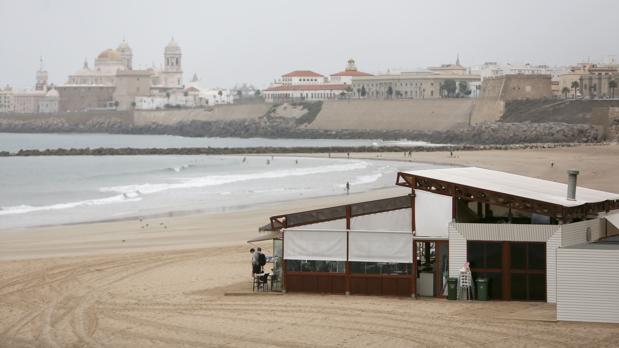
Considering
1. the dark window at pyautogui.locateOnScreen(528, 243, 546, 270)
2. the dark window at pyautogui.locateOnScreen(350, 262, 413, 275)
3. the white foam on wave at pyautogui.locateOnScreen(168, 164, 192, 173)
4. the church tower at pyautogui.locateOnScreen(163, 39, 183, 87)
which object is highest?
the church tower at pyautogui.locateOnScreen(163, 39, 183, 87)

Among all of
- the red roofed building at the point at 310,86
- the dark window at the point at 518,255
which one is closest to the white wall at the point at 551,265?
the dark window at the point at 518,255

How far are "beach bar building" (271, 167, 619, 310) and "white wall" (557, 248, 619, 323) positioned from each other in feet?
3.81

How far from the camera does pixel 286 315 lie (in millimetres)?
15844

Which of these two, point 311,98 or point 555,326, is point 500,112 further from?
point 555,326

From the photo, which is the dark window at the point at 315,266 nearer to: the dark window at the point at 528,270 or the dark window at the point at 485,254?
the dark window at the point at 485,254

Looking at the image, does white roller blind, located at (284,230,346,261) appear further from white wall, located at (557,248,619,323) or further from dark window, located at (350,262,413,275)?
white wall, located at (557,248,619,323)

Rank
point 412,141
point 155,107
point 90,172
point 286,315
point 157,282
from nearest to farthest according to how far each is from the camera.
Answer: point 286,315 < point 157,282 < point 90,172 < point 412,141 < point 155,107

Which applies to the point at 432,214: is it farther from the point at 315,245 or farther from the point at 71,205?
the point at 71,205

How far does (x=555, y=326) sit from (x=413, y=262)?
3.00 m

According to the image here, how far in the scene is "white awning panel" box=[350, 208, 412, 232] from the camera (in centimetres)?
1742

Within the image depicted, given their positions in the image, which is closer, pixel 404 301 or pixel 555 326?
pixel 555 326

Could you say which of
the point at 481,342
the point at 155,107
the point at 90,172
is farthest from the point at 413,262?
the point at 155,107

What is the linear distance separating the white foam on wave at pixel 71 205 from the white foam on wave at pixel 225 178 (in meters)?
2.57

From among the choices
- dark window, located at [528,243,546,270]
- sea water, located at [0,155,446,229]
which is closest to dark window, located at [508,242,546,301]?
dark window, located at [528,243,546,270]
